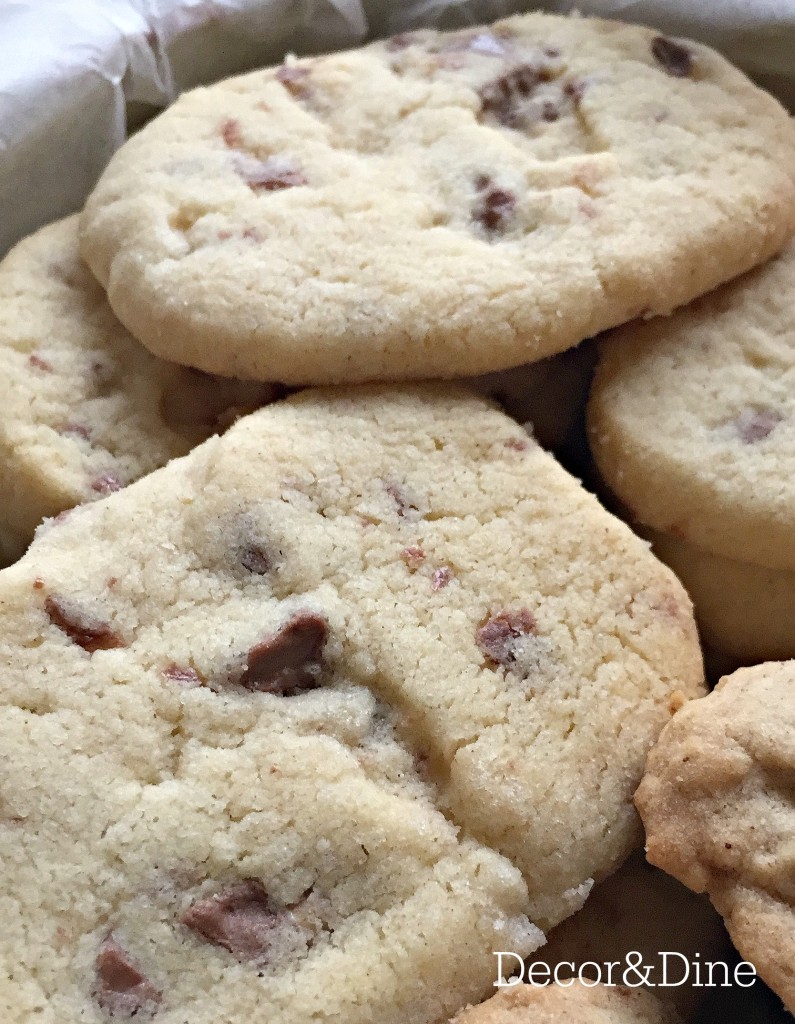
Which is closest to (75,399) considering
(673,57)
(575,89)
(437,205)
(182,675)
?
(182,675)

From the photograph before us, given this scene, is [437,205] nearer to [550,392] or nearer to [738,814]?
[550,392]

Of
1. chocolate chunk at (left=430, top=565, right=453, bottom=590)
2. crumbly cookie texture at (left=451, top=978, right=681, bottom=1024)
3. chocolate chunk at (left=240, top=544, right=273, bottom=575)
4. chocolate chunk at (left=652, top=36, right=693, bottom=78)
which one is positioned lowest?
crumbly cookie texture at (left=451, top=978, right=681, bottom=1024)

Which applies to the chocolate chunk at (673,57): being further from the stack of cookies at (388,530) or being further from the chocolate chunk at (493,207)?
the chocolate chunk at (493,207)

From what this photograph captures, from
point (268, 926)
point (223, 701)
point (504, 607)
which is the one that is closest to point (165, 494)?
point (223, 701)

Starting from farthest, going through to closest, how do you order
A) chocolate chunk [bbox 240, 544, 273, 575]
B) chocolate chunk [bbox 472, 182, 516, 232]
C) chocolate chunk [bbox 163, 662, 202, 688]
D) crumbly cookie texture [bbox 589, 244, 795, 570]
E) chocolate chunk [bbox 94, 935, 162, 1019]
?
chocolate chunk [bbox 472, 182, 516, 232], crumbly cookie texture [bbox 589, 244, 795, 570], chocolate chunk [bbox 240, 544, 273, 575], chocolate chunk [bbox 163, 662, 202, 688], chocolate chunk [bbox 94, 935, 162, 1019]

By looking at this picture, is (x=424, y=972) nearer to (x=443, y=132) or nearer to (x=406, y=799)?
(x=406, y=799)

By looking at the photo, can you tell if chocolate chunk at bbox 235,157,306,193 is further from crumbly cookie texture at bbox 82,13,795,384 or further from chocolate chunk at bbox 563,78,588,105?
chocolate chunk at bbox 563,78,588,105

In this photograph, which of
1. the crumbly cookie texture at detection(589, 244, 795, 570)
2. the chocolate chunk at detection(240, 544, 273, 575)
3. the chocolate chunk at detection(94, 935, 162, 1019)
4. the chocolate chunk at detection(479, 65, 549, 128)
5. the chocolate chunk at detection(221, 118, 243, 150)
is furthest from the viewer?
the chocolate chunk at detection(479, 65, 549, 128)

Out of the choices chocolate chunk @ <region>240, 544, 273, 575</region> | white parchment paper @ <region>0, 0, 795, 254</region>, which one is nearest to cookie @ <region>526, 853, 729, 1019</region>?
chocolate chunk @ <region>240, 544, 273, 575</region>
